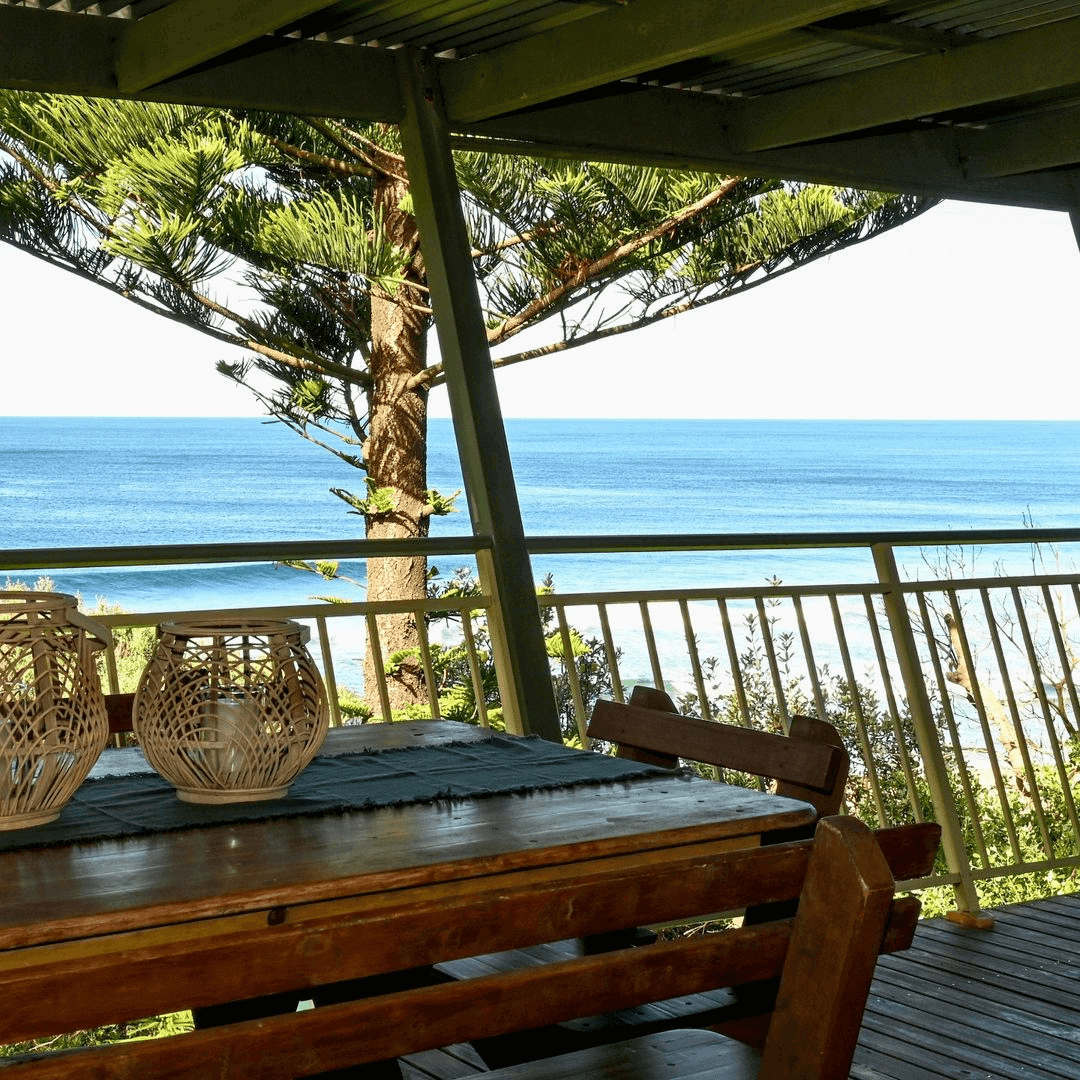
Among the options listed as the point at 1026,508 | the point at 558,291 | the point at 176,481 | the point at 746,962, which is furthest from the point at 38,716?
the point at 1026,508

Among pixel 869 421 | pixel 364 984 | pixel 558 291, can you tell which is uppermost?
pixel 869 421

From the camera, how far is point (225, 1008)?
61.7 inches

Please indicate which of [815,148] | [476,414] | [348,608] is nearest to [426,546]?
[348,608]

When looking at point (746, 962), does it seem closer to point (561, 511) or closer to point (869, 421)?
point (561, 511)

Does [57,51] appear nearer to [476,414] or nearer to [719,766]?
[476,414]

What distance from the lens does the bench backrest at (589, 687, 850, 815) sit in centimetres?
158

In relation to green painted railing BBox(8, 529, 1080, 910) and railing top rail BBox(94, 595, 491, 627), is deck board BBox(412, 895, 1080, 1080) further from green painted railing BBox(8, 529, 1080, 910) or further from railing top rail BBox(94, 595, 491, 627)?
railing top rail BBox(94, 595, 491, 627)

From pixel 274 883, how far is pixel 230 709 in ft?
1.09

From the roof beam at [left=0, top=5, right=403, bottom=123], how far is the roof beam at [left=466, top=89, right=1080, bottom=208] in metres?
0.29

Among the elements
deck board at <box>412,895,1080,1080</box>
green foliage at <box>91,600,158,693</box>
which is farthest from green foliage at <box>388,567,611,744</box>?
deck board at <box>412,895,1080,1080</box>

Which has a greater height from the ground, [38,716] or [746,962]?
[38,716]

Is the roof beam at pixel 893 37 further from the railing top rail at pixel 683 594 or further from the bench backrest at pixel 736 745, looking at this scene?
the bench backrest at pixel 736 745

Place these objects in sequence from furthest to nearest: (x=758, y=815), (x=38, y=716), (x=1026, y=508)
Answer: (x=1026, y=508) < (x=758, y=815) < (x=38, y=716)

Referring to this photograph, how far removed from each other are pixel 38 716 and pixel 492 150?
2.55 metres
